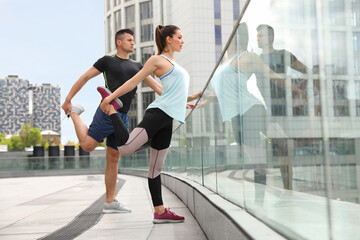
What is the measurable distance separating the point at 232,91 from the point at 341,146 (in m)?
1.61

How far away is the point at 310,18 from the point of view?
1.26 meters

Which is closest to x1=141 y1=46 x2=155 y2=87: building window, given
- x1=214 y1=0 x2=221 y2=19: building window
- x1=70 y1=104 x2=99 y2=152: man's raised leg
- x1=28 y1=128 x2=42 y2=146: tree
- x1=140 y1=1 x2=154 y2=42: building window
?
x1=140 y1=1 x2=154 y2=42: building window

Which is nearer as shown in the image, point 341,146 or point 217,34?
point 341,146

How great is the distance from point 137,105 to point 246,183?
42.6 m

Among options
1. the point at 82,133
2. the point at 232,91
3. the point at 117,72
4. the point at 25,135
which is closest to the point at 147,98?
the point at 117,72

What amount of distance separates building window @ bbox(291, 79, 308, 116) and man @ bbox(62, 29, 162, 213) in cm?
259

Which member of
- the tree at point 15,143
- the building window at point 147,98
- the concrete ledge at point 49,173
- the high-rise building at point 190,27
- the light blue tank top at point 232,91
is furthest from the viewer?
the tree at point 15,143

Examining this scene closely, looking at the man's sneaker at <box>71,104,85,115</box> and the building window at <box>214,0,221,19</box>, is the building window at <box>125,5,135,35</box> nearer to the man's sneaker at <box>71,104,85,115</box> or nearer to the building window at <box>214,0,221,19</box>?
the building window at <box>214,0,221,19</box>

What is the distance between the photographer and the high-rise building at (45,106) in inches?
7082

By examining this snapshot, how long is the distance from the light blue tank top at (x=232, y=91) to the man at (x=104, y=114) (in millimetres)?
938

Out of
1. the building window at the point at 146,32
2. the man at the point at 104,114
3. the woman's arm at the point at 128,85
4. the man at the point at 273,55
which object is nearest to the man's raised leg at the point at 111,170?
the man at the point at 104,114

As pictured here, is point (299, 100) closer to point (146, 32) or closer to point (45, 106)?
point (146, 32)

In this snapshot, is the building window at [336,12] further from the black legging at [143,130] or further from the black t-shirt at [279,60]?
the black legging at [143,130]

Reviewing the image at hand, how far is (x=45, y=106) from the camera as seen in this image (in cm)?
18162
